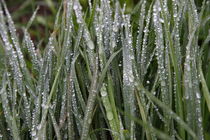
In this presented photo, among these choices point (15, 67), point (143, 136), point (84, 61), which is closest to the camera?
point (143, 136)

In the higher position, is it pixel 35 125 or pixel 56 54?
pixel 56 54

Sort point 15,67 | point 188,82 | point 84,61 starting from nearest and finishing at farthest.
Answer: point 188,82 < point 15,67 < point 84,61

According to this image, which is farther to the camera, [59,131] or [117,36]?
[117,36]

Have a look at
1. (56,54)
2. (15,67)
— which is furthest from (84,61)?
(15,67)

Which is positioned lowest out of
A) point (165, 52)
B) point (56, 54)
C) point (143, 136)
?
point (143, 136)

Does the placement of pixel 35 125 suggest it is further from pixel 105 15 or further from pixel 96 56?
pixel 105 15

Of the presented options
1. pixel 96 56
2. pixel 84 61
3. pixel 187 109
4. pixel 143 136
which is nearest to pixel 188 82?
pixel 187 109
